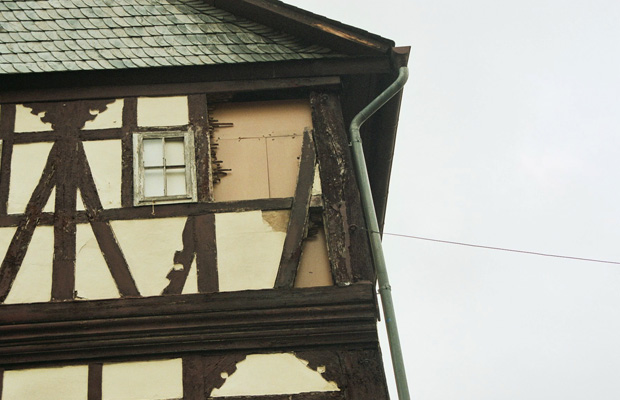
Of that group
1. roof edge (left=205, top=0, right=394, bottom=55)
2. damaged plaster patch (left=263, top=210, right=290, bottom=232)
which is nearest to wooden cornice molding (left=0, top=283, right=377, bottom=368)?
damaged plaster patch (left=263, top=210, right=290, bottom=232)

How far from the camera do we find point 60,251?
8062 mm

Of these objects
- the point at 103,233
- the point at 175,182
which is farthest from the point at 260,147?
the point at 103,233

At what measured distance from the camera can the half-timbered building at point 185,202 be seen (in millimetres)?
7578

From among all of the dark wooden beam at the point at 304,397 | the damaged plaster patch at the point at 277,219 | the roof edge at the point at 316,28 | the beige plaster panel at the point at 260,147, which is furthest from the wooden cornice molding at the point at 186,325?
the roof edge at the point at 316,28

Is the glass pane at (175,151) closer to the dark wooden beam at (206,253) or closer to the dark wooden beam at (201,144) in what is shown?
the dark wooden beam at (201,144)

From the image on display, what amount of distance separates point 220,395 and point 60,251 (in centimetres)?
197

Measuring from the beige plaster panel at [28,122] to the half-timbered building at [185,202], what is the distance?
0.02 m

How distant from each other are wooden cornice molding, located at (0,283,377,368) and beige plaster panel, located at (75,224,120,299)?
0.45 feet

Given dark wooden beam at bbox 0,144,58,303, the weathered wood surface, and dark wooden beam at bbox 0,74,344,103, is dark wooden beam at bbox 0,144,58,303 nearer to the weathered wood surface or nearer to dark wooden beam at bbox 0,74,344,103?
dark wooden beam at bbox 0,74,344,103

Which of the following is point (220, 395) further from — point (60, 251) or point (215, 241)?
point (60, 251)

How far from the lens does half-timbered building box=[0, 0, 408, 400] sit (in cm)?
758

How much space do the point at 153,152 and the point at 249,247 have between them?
1.43 meters

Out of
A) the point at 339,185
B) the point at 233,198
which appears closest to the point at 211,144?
the point at 233,198

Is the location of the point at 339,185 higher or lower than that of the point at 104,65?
lower
